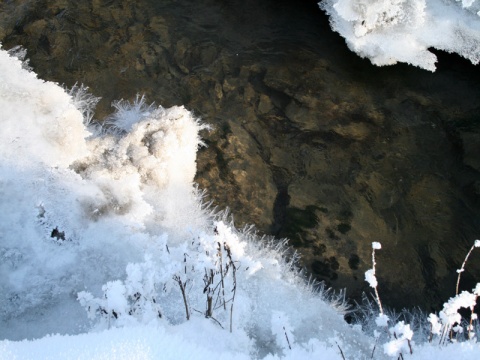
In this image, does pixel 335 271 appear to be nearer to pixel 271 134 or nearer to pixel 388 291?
pixel 388 291

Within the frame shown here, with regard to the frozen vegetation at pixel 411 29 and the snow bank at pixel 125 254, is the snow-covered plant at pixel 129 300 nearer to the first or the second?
the snow bank at pixel 125 254

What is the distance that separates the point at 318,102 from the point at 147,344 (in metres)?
2.67

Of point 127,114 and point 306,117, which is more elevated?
point 306,117

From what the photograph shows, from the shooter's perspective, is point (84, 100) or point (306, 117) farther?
point (306, 117)

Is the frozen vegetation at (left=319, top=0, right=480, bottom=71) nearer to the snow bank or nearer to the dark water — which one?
the dark water

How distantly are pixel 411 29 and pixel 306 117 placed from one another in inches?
47.3

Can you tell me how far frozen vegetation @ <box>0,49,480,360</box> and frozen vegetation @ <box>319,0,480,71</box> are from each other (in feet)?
5.31

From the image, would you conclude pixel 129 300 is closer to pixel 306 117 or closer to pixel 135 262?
pixel 135 262

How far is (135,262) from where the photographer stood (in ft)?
11.2

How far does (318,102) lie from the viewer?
448 centimetres

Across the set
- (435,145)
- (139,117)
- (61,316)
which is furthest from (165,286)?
(435,145)

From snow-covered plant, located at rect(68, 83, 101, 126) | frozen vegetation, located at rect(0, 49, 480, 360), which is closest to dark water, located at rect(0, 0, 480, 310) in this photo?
snow-covered plant, located at rect(68, 83, 101, 126)

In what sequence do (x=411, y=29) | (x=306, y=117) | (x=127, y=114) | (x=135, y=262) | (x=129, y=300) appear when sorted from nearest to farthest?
(x=129, y=300) < (x=135, y=262) < (x=127, y=114) < (x=306, y=117) < (x=411, y=29)

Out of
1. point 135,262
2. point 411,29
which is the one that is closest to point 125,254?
point 135,262
